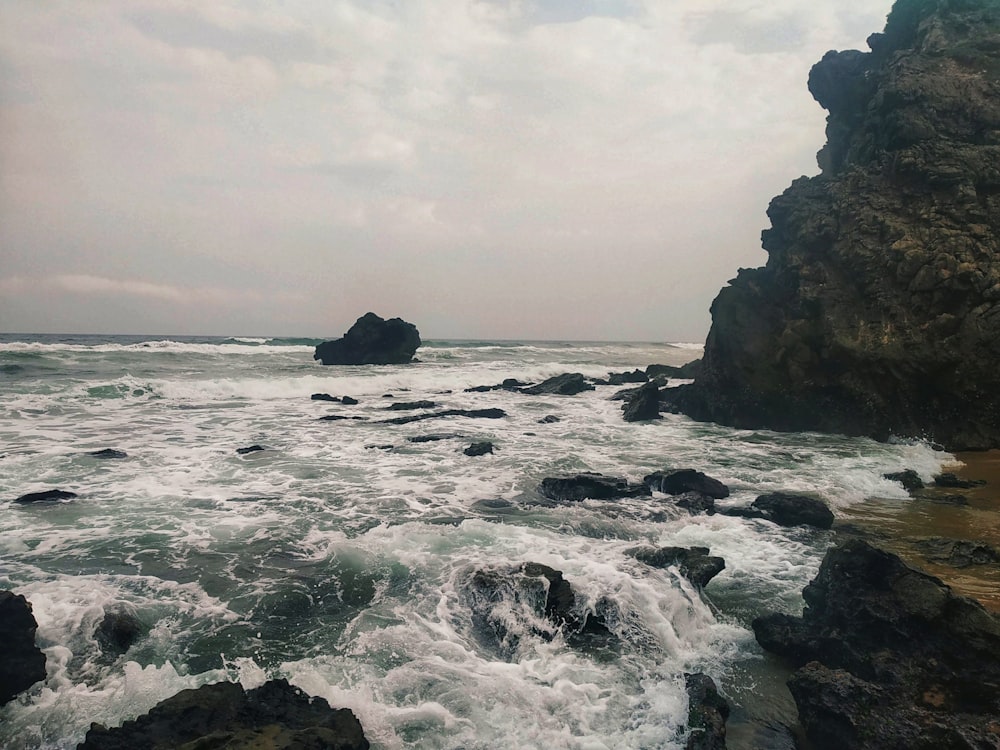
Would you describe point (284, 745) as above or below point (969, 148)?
below

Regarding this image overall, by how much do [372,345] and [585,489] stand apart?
46553 millimetres

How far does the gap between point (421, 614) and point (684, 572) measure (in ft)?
12.6

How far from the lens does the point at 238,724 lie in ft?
15.3

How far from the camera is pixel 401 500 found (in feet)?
39.8

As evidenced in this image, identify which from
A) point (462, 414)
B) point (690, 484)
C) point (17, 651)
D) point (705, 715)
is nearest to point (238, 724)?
point (17, 651)

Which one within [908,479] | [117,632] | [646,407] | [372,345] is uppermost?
[372,345]

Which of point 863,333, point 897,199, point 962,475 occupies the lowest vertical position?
point 962,475

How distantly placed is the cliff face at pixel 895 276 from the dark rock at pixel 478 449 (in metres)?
11.9

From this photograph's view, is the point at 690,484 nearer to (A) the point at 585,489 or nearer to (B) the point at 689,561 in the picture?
(A) the point at 585,489

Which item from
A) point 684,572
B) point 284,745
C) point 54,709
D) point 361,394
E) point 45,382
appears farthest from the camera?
point 361,394

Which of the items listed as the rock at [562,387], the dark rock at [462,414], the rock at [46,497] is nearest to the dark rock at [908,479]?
the dark rock at [462,414]

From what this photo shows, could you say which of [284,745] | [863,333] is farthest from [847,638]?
[863,333]

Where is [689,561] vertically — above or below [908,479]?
above

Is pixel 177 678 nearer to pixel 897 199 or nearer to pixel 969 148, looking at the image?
pixel 897 199
